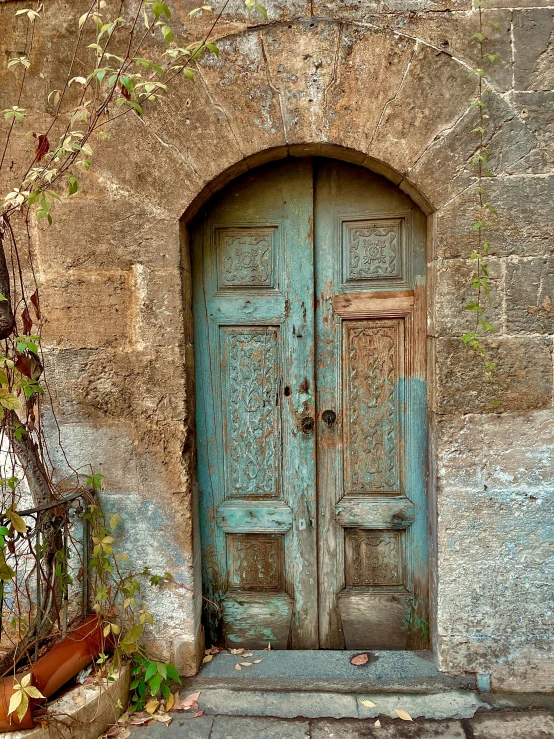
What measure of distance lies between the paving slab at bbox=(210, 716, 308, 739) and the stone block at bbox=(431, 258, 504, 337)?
176 centimetres

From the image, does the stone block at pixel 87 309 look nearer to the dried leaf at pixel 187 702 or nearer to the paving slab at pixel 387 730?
the dried leaf at pixel 187 702

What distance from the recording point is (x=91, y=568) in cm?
248

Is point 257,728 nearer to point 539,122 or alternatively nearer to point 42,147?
point 42,147

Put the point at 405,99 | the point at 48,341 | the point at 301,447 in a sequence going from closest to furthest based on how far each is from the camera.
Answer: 1. the point at 405,99
2. the point at 48,341
3. the point at 301,447

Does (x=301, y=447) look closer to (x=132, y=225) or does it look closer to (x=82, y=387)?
(x=82, y=387)

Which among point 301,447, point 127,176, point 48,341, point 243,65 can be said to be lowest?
point 301,447

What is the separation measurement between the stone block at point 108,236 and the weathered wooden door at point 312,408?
0.26 metres

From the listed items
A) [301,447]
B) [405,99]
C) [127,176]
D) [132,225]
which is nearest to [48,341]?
[132,225]

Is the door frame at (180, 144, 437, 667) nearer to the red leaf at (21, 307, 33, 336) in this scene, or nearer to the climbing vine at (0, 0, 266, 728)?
the climbing vine at (0, 0, 266, 728)

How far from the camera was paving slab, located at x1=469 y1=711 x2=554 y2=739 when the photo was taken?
2.21 m

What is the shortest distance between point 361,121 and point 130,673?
261 centimetres

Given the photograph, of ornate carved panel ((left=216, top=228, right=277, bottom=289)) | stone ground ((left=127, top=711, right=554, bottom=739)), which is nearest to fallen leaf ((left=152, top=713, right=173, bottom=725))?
stone ground ((left=127, top=711, right=554, bottom=739))

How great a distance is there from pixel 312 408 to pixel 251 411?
0.30m

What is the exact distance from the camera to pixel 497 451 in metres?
2.42
